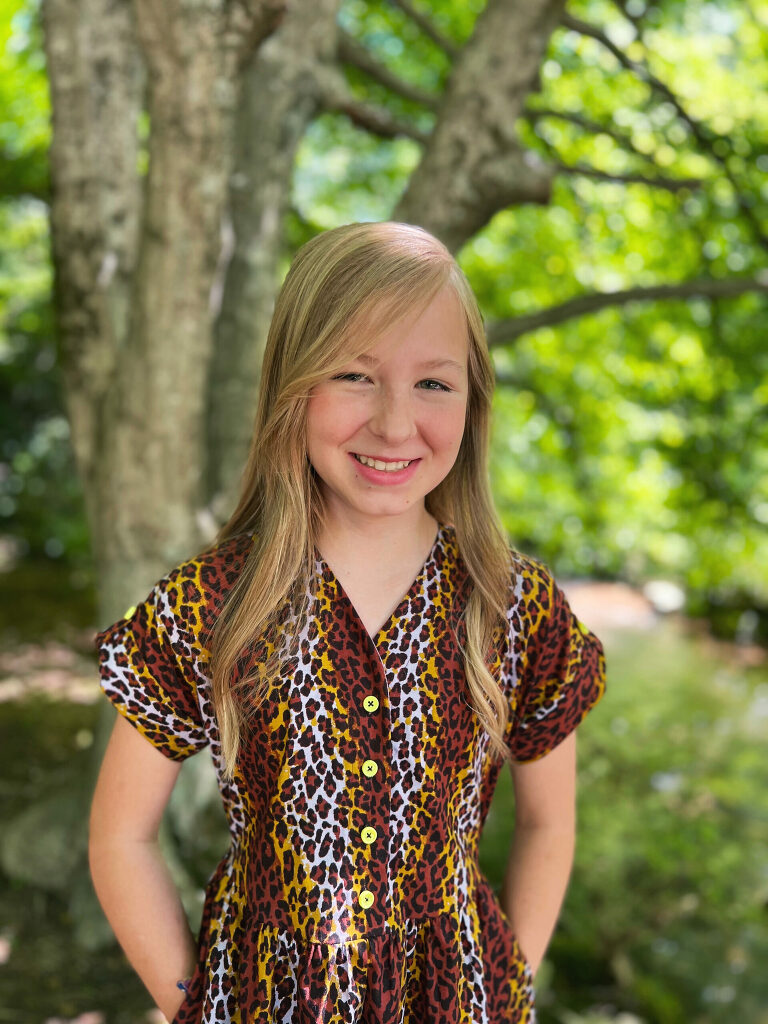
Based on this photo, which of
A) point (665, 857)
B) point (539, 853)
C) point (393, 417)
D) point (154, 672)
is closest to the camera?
point (393, 417)

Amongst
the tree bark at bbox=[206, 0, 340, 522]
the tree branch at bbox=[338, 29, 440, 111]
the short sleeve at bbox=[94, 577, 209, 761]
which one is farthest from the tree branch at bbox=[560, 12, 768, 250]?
the short sleeve at bbox=[94, 577, 209, 761]

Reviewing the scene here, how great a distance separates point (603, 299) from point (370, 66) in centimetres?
148

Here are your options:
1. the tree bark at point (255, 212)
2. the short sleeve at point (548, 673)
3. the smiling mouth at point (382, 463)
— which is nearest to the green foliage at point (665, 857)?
→ the tree bark at point (255, 212)

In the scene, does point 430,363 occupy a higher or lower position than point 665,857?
higher

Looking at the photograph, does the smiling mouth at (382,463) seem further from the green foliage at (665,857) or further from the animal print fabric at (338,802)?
the green foliage at (665,857)

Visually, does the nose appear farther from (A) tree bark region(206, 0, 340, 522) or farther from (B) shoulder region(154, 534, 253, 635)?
(A) tree bark region(206, 0, 340, 522)

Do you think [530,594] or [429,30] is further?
[429,30]

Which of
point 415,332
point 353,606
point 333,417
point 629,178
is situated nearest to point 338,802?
point 353,606

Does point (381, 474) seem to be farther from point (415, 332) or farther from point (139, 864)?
point (139, 864)

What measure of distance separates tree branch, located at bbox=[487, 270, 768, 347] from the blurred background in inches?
0.6

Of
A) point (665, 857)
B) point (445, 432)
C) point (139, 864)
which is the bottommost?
point (665, 857)

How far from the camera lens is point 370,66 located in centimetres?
433

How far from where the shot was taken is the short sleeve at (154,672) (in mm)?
1576

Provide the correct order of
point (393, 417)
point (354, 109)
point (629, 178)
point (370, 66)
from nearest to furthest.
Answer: point (393, 417), point (354, 109), point (629, 178), point (370, 66)
